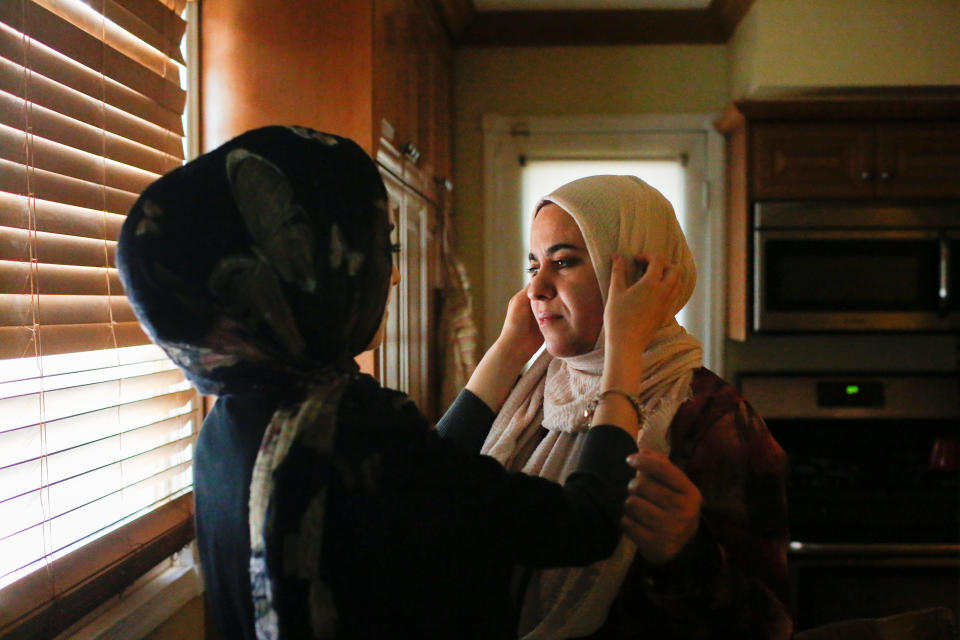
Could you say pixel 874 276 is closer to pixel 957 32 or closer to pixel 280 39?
pixel 957 32

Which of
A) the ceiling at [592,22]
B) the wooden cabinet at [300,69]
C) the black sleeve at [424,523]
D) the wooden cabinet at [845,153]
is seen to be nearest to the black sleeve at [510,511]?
the black sleeve at [424,523]

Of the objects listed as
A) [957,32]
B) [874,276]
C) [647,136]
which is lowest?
[874,276]

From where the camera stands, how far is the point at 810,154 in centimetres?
275

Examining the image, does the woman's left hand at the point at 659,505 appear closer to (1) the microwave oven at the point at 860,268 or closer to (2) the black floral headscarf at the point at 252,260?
(2) the black floral headscarf at the point at 252,260

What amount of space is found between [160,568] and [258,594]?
0.86 metres

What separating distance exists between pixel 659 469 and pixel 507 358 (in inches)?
16.8

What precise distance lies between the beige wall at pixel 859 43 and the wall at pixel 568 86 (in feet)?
1.69

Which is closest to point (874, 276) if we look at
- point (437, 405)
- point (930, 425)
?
point (930, 425)

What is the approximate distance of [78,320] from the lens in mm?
1068

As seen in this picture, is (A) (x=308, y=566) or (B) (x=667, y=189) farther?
(B) (x=667, y=189)

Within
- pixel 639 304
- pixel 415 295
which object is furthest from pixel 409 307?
pixel 639 304

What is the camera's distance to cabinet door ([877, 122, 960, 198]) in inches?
107

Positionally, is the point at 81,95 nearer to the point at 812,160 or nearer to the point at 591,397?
the point at 591,397

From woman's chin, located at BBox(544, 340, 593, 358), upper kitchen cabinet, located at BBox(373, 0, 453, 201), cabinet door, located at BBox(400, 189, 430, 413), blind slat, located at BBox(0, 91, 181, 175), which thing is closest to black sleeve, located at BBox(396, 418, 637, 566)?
woman's chin, located at BBox(544, 340, 593, 358)
